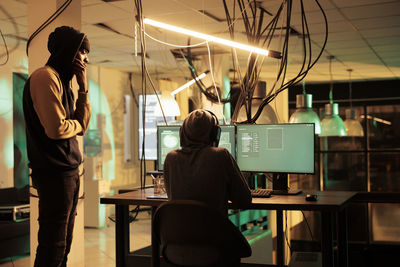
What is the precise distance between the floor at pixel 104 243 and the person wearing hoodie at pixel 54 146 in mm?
2873

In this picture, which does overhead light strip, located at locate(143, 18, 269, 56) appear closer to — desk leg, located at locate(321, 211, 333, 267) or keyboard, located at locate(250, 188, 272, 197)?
keyboard, located at locate(250, 188, 272, 197)

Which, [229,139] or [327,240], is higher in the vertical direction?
[229,139]

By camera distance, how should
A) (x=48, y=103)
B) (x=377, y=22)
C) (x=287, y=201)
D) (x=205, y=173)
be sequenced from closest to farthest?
(x=48, y=103) < (x=205, y=173) < (x=287, y=201) < (x=377, y=22)

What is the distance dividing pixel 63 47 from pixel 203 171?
34.8 inches

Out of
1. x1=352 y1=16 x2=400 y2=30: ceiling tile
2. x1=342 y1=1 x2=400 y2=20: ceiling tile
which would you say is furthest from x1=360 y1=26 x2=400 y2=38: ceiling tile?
x1=342 y1=1 x2=400 y2=20: ceiling tile

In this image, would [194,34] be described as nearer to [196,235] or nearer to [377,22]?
[196,235]

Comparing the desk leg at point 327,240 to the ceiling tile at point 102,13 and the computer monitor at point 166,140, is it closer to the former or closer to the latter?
the computer monitor at point 166,140

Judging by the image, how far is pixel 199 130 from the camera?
8.23 ft

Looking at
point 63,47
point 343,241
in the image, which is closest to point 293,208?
point 343,241

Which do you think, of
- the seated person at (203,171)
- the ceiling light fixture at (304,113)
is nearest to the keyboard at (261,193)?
the seated person at (203,171)

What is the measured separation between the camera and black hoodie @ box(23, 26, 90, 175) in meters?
2.27

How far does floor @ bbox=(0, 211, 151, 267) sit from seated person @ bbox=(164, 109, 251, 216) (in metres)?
2.88

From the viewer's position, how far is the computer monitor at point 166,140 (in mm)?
3844

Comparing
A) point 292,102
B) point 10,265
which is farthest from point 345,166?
point 10,265
